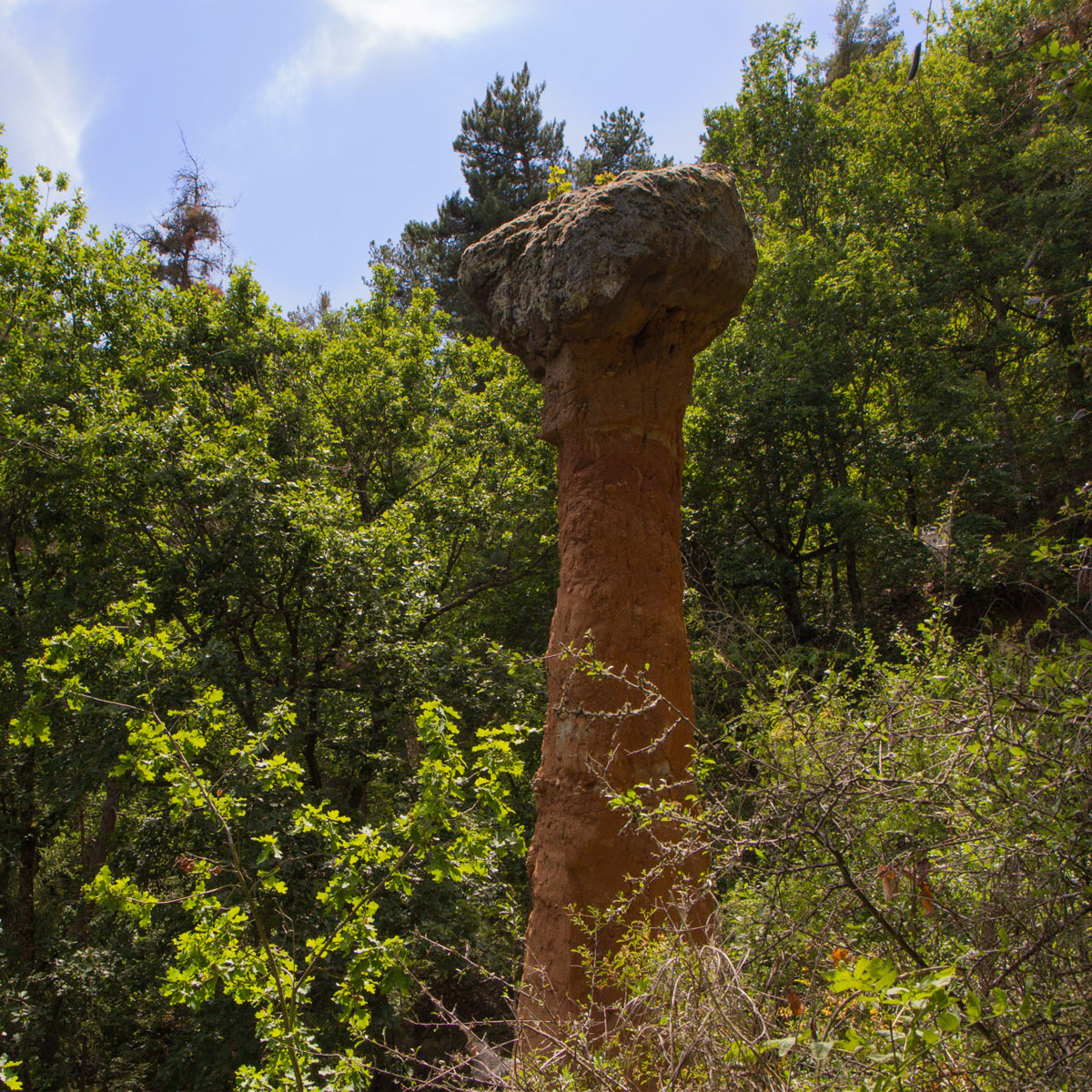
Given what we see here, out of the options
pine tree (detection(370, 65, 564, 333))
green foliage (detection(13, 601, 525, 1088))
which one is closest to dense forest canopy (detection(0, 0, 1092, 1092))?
green foliage (detection(13, 601, 525, 1088))

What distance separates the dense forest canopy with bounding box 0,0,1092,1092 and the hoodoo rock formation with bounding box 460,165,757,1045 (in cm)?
50

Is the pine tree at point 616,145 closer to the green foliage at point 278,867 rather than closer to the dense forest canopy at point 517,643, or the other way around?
the dense forest canopy at point 517,643

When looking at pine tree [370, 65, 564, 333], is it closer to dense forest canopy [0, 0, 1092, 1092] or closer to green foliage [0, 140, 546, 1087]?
dense forest canopy [0, 0, 1092, 1092]

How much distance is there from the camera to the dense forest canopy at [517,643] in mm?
2789

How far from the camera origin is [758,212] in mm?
18422

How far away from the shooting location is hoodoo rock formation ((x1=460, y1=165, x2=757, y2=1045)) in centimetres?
539

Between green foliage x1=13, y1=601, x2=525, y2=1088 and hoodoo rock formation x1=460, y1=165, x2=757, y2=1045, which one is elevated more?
hoodoo rock formation x1=460, y1=165, x2=757, y2=1045

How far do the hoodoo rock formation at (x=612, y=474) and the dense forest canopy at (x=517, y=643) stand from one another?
1.63 ft

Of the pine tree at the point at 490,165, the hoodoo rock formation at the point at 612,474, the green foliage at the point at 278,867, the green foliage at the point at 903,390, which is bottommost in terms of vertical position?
the green foliage at the point at 278,867

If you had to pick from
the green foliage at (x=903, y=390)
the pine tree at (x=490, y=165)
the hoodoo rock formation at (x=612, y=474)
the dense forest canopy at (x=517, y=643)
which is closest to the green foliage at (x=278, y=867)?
the dense forest canopy at (x=517, y=643)

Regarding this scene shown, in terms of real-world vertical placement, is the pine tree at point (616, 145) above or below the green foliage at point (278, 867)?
above

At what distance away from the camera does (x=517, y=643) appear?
1210 cm

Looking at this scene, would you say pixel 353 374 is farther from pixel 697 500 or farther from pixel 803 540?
pixel 803 540

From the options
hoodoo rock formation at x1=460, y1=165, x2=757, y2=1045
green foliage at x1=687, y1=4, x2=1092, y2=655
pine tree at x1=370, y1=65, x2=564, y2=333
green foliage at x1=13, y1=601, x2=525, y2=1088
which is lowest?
green foliage at x1=13, y1=601, x2=525, y2=1088
